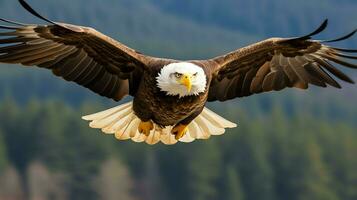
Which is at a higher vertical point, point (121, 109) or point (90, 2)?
point (121, 109)

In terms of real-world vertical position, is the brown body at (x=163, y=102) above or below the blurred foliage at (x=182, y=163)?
above

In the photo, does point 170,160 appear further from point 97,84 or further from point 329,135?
point 97,84

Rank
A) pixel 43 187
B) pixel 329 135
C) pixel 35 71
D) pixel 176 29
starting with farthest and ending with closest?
pixel 176 29, pixel 35 71, pixel 329 135, pixel 43 187

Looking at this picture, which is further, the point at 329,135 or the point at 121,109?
the point at 329,135

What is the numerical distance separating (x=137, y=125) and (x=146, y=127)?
0.18m

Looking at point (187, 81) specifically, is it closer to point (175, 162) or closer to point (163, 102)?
point (163, 102)

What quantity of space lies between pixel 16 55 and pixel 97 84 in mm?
701

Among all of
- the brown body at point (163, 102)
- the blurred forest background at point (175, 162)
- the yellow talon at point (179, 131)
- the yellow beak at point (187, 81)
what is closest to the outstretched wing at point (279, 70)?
the yellow talon at point (179, 131)

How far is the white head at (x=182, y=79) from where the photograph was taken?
7.82 m

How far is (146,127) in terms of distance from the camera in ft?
28.9

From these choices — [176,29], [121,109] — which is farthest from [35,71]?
[121,109]

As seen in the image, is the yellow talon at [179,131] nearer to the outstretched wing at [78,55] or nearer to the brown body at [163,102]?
the brown body at [163,102]

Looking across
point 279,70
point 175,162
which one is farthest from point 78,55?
point 175,162

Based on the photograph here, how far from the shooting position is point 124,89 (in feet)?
28.1
